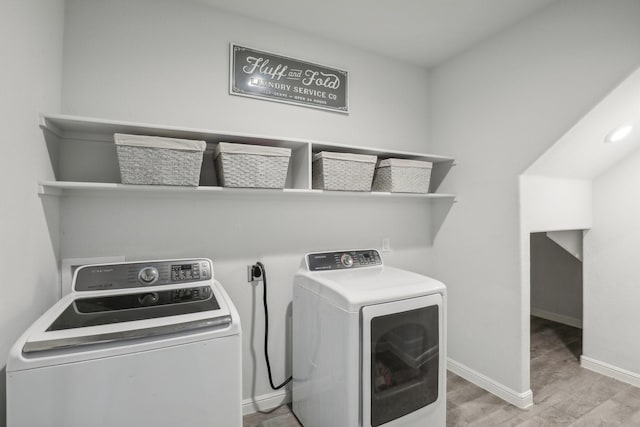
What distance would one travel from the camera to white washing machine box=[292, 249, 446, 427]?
145cm

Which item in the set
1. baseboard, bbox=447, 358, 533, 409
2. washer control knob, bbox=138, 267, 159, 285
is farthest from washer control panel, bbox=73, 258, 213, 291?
baseboard, bbox=447, 358, 533, 409

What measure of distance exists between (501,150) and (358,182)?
41.4 inches

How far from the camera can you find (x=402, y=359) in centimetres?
159

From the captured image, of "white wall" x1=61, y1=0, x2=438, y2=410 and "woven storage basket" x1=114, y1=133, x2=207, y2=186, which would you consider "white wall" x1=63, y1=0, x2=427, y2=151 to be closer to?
"white wall" x1=61, y1=0, x2=438, y2=410

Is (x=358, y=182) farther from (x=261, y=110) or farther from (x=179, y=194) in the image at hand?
(x=179, y=194)

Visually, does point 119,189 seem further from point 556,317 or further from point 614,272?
point 556,317

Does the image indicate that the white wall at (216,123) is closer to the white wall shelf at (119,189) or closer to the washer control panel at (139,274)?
the white wall shelf at (119,189)

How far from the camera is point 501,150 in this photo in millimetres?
2178

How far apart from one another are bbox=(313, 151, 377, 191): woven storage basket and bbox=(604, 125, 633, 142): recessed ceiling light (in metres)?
1.53

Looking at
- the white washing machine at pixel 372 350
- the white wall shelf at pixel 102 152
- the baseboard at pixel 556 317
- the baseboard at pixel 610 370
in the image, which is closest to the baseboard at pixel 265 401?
the white washing machine at pixel 372 350

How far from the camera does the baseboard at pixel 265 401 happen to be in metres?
2.01

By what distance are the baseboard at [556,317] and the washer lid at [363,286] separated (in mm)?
2809

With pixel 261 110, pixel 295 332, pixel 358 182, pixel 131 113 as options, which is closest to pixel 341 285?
pixel 295 332

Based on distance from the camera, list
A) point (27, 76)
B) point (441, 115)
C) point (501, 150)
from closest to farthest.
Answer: point (27, 76)
point (501, 150)
point (441, 115)
